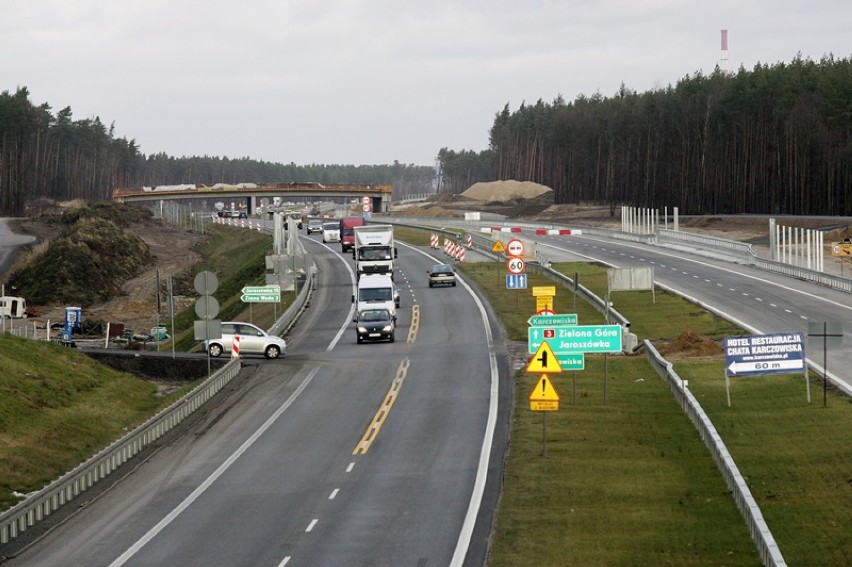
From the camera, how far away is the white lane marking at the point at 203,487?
2259 cm

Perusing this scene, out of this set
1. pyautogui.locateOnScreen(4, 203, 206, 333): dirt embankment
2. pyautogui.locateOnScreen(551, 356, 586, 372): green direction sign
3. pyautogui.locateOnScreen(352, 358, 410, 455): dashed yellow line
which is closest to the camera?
pyautogui.locateOnScreen(352, 358, 410, 455): dashed yellow line

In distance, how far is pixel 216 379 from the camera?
136ft

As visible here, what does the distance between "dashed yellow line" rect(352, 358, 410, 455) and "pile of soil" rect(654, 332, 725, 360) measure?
33.0 ft

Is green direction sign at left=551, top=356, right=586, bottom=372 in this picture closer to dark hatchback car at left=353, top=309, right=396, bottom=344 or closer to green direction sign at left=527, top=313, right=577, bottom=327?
green direction sign at left=527, top=313, right=577, bottom=327

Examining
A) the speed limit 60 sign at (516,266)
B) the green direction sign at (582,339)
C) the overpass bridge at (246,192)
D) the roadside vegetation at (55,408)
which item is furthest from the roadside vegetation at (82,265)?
the overpass bridge at (246,192)

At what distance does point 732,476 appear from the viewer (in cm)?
2447

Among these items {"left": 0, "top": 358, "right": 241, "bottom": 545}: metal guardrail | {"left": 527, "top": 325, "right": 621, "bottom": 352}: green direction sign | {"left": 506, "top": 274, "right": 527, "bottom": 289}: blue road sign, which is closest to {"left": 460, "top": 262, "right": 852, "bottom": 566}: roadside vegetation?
{"left": 527, "top": 325, "right": 621, "bottom": 352}: green direction sign

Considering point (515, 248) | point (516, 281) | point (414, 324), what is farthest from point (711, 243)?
point (515, 248)

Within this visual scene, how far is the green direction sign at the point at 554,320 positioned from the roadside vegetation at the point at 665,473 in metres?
2.47

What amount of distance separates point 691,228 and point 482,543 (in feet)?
396

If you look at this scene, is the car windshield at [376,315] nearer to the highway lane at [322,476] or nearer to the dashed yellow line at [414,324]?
the dashed yellow line at [414,324]

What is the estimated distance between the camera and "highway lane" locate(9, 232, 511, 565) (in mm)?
22516

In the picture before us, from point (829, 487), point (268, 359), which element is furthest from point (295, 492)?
point (268, 359)

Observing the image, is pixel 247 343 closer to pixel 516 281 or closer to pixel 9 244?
pixel 516 281
